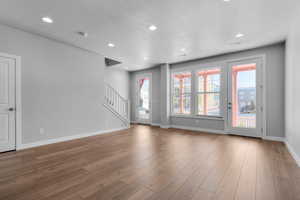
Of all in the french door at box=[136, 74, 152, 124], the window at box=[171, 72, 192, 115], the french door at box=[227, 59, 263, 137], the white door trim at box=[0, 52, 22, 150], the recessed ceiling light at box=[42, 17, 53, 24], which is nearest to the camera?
the recessed ceiling light at box=[42, 17, 53, 24]

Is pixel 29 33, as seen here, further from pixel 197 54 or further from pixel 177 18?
pixel 197 54

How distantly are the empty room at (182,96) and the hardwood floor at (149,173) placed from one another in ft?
0.06

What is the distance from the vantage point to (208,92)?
5449mm

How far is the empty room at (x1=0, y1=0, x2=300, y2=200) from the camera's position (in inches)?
79.0

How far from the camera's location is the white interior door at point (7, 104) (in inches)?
125

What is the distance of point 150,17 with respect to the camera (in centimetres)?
282

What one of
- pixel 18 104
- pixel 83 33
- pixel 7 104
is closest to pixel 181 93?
pixel 83 33

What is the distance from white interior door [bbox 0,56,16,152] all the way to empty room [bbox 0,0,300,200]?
17mm

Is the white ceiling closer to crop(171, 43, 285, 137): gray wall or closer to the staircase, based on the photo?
crop(171, 43, 285, 137): gray wall

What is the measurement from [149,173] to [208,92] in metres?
4.22

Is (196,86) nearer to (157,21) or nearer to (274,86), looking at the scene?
(274,86)

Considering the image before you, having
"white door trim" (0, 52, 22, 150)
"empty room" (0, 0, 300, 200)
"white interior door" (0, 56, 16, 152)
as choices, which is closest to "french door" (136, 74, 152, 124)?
"empty room" (0, 0, 300, 200)

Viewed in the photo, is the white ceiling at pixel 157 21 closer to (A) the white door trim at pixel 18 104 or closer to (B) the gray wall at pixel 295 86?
(B) the gray wall at pixel 295 86

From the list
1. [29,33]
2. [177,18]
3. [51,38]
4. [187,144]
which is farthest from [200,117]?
[29,33]
